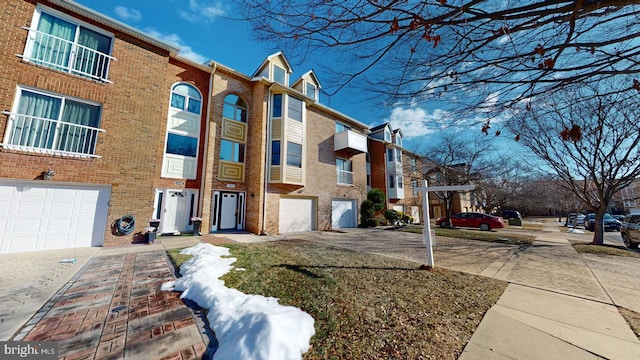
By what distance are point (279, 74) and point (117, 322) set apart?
14.0 meters

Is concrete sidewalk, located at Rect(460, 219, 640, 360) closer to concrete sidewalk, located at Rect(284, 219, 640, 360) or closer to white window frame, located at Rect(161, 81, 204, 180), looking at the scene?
concrete sidewalk, located at Rect(284, 219, 640, 360)

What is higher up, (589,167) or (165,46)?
(165,46)

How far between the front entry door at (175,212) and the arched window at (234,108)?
4.98 meters

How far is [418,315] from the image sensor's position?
309cm

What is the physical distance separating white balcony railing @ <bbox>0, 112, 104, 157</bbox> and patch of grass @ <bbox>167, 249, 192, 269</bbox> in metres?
4.67

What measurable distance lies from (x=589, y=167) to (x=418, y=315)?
14514 mm

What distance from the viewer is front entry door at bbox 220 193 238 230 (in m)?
11.7

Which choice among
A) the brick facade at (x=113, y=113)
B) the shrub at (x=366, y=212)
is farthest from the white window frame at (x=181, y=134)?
the shrub at (x=366, y=212)

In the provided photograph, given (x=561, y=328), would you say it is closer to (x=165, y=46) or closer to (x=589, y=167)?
(x=589, y=167)

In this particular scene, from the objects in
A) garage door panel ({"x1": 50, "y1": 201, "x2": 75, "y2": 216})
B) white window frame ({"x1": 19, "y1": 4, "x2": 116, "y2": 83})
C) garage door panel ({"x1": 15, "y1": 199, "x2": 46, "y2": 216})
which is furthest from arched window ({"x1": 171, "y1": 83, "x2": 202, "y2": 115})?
garage door panel ({"x1": 15, "y1": 199, "x2": 46, "y2": 216})

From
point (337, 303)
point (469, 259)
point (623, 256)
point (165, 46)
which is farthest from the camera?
point (165, 46)

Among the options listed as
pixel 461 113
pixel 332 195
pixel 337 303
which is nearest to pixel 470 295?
pixel 337 303

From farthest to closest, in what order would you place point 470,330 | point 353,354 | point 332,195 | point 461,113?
point 332,195, point 461,113, point 470,330, point 353,354

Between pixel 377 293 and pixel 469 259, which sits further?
pixel 469 259
